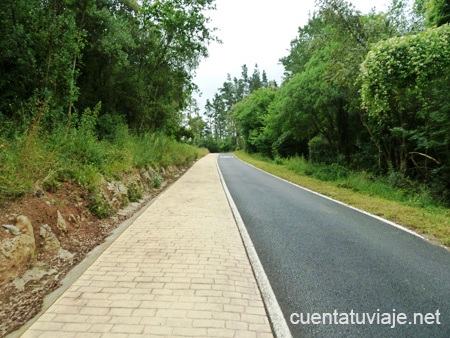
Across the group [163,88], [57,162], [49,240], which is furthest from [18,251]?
[163,88]

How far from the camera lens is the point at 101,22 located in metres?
11.1

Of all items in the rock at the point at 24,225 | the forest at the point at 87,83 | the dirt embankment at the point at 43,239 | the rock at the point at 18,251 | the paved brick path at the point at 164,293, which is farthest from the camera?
the forest at the point at 87,83

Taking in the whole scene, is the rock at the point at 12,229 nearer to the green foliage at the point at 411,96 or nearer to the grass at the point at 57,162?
the grass at the point at 57,162

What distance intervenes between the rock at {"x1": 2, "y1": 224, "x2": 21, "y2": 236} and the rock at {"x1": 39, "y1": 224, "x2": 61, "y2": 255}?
500 millimetres

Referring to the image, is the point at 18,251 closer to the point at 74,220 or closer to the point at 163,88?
the point at 74,220

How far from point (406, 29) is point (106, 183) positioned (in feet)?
56.7

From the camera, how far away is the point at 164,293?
3541 mm

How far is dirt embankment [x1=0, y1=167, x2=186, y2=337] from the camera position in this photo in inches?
133

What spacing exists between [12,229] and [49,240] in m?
0.74

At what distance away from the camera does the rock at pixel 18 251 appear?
356 centimetres

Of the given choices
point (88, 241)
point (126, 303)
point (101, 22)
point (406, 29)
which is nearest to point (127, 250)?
point (88, 241)

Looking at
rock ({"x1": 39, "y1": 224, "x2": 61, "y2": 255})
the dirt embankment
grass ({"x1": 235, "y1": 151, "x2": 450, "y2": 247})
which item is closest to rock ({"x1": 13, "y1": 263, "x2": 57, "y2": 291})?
the dirt embankment

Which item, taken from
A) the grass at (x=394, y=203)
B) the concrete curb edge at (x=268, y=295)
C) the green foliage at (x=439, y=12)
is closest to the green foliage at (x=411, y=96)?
the green foliage at (x=439, y=12)

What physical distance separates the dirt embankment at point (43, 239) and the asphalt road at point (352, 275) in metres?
3.14
